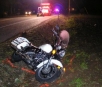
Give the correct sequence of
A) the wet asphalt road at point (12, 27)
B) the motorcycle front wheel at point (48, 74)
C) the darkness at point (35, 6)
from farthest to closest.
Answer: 1. the darkness at point (35, 6)
2. the wet asphalt road at point (12, 27)
3. the motorcycle front wheel at point (48, 74)

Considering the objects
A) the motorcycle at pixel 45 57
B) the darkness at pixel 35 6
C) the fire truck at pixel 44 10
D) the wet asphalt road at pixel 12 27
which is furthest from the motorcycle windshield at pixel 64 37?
the darkness at pixel 35 6

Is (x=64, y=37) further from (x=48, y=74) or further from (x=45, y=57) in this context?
(x=48, y=74)

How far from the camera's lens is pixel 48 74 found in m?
7.82

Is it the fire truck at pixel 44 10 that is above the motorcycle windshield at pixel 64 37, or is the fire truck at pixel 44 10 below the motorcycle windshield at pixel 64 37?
below

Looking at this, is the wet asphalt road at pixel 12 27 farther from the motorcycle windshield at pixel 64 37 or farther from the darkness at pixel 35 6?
the darkness at pixel 35 6

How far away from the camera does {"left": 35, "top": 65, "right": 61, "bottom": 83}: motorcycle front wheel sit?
766 cm

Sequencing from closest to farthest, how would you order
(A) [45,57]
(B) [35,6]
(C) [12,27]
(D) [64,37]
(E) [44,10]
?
(D) [64,37]
(A) [45,57]
(C) [12,27]
(E) [44,10]
(B) [35,6]

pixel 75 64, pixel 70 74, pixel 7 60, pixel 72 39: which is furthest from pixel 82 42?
pixel 7 60

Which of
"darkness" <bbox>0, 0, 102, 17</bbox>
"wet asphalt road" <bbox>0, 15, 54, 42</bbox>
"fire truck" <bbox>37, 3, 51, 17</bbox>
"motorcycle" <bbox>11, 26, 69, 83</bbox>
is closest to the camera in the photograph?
"motorcycle" <bbox>11, 26, 69, 83</bbox>

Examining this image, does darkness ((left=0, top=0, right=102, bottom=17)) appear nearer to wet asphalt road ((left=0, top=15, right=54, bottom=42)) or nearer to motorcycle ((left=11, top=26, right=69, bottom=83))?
wet asphalt road ((left=0, top=15, right=54, bottom=42))

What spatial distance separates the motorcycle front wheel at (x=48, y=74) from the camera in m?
7.66

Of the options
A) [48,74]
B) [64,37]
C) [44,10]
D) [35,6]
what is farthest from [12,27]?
[35,6]

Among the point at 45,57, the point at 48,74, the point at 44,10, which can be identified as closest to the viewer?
the point at 45,57

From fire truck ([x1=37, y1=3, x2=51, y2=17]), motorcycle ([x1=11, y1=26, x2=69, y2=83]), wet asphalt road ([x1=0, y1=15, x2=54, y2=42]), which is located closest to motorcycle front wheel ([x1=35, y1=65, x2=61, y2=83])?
motorcycle ([x1=11, y1=26, x2=69, y2=83])
